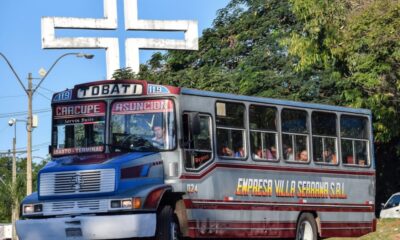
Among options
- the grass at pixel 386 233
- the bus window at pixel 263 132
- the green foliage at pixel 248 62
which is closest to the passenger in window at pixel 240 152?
the bus window at pixel 263 132

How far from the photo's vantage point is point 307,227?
692 inches

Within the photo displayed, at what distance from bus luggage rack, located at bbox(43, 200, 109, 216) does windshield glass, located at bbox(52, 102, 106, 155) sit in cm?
111

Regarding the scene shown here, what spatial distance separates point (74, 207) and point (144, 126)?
5.86 feet

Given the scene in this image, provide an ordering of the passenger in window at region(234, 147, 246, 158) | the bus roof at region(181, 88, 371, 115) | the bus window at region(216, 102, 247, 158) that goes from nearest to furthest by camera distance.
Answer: the bus roof at region(181, 88, 371, 115)
the bus window at region(216, 102, 247, 158)
the passenger in window at region(234, 147, 246, 158)

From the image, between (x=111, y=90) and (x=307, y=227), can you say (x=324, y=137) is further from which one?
(x=111, y=90)

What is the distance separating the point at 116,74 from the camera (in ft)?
106

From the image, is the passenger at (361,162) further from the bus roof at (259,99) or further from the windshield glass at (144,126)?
the windshield glass at (144,126)

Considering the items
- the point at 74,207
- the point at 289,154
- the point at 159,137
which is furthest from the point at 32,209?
the point at 289,154

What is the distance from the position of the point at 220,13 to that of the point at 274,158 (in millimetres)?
22357

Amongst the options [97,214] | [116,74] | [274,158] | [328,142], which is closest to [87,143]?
[97,214]

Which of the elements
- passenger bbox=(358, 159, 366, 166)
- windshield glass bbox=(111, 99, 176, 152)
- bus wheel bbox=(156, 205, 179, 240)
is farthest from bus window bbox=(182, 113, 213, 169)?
passenger bbox=(358, 159, 366, 166)

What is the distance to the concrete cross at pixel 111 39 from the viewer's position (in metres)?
32.1

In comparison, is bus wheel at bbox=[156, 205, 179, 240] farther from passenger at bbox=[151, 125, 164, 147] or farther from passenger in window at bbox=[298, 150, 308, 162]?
passenger in window at bbox=[298, 150, 308, 162]

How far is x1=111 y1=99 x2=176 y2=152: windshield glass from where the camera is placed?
14344 mm
